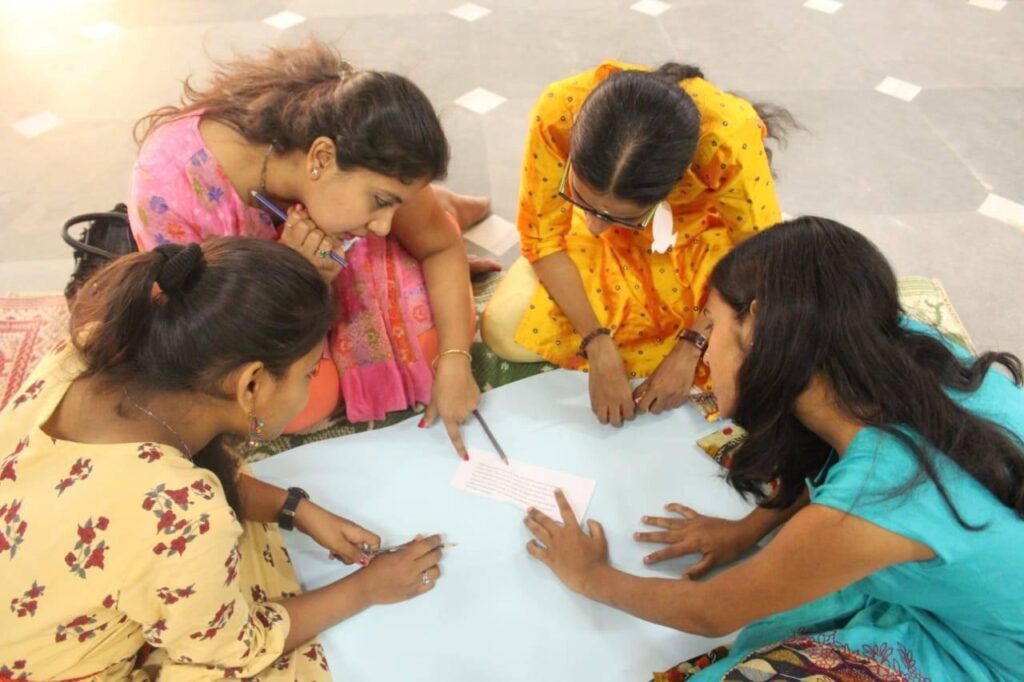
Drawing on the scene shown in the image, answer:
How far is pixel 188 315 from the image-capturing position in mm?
866

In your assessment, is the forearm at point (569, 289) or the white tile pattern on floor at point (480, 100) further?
the white tile pattern on floor at point (480, 100)

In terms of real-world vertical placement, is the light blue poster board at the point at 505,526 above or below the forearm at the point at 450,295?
below

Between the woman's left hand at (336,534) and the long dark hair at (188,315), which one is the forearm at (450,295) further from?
the long dark hair at (188,315)

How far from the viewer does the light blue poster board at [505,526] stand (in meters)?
1.16

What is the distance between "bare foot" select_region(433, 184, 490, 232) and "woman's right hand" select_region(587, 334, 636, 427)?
2.39 ft

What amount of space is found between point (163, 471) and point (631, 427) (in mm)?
935

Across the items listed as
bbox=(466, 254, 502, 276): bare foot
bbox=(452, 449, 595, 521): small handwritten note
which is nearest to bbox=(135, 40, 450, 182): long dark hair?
bbox=(452, 449, 595, 521): small handwritten note

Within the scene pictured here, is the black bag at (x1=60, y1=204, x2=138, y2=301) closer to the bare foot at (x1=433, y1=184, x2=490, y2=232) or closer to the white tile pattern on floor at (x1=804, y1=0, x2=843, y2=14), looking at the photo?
the bare foot at (x1=433, y1=184, x2=490, y2=232)

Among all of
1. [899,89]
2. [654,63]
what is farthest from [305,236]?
[899,89]

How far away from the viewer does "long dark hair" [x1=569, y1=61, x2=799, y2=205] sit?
118 cm

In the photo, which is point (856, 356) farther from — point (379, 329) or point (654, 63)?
point (654, 63)

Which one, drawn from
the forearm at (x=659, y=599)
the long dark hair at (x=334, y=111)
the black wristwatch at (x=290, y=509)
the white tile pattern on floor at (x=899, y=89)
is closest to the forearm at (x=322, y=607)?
the black wristwatch at (x=290, y=509)

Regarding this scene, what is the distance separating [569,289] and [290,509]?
2.50 ft

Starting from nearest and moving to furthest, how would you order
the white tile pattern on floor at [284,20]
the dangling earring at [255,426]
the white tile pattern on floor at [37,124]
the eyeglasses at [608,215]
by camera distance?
1. the dangling earring at [255,426]
2. the eyeglasses at [608,215]
3. the white tile pattern on floor at [37,124]
4. the white tile pattern on floor at [284,20]
